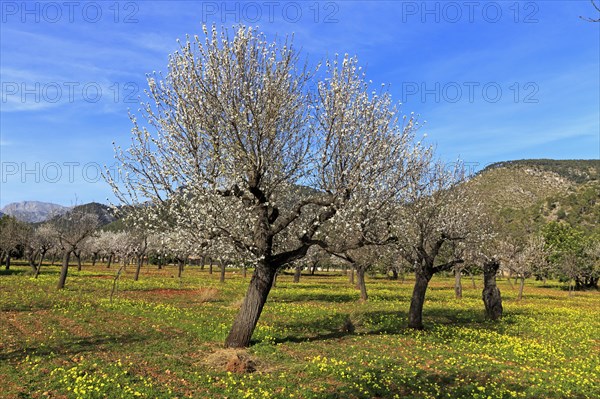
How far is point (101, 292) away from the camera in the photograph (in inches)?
1638

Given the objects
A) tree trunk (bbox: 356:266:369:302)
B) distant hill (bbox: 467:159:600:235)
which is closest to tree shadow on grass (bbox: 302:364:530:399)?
tree trunk (bbox: 356:266:369:302)

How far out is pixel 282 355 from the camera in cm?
1806

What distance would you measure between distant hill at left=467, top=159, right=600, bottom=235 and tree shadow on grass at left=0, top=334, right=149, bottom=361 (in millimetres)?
114706

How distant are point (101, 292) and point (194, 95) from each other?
3107cm

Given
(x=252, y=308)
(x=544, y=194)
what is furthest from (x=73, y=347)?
(x=544, y=194)

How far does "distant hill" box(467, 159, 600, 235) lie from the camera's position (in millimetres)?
140500

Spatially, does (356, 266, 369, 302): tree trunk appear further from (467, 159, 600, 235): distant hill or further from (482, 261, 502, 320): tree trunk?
(467, 159, 600, 235): distant hill

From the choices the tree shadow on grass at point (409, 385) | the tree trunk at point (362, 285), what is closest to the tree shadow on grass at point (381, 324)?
the tree shadow on grass at point (409, 385)

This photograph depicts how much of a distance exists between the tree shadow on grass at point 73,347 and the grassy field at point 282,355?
0.04 m

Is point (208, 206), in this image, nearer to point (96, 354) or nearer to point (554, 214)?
point (96, 354)

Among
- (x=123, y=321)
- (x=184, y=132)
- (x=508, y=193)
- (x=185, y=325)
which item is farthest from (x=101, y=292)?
(x=508, y=193)

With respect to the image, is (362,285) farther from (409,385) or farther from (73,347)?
(73,347)

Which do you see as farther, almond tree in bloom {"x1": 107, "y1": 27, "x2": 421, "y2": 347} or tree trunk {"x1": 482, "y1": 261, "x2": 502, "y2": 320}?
tree trunk {"x1": 482, "y1": 261, "x2": 502, "y2": 320}

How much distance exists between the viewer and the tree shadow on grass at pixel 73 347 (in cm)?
1684
